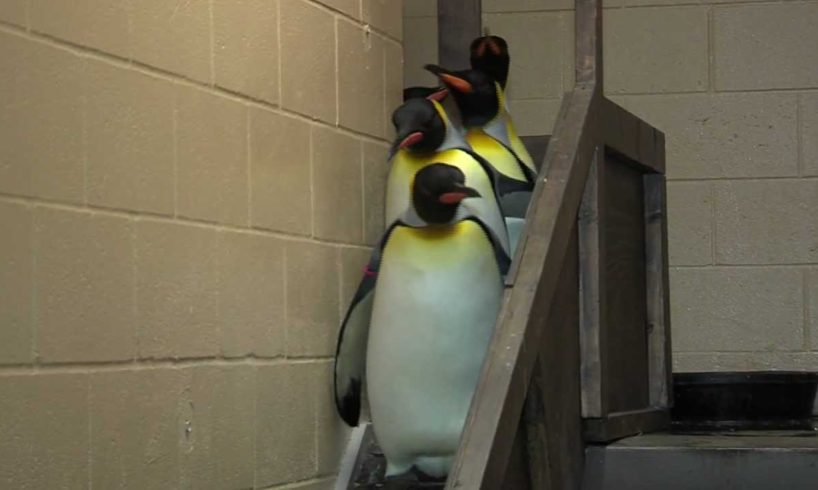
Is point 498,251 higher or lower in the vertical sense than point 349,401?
higher

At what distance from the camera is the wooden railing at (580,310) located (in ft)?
8.72

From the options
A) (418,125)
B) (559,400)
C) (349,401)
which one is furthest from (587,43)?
(349,401)

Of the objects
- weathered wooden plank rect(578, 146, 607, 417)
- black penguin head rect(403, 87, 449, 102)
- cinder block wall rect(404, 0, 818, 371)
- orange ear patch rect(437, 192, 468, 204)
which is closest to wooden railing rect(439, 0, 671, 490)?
weathered wooden plank rect(578, 146, 607, 417)

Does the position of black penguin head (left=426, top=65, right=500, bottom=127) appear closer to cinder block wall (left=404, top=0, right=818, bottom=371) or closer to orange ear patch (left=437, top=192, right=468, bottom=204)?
orange ear patch (left=437, top=192, right=468, bottom=204)

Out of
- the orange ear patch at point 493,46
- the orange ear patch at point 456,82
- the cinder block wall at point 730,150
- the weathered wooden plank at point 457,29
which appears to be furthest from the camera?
the cinder block wall at point 730,150

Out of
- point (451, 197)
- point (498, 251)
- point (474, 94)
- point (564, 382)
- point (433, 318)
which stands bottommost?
point (564, 382)

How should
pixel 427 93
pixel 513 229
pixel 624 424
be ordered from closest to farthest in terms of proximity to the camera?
pixel 624 424 < pixel 513 229 < pixel 427 93

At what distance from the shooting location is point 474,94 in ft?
12.0

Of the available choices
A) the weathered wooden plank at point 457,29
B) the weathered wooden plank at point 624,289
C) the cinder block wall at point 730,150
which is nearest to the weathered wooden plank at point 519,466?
the weathered wooden plank at point 624,289

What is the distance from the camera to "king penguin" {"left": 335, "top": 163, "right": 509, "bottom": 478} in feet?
10.4

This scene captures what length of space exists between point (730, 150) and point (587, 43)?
144cm

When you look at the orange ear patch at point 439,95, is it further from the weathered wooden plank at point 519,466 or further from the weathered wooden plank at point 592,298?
the weathered wooden plank at point 519,466

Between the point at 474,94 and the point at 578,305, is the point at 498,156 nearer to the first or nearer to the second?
the point at 474,94

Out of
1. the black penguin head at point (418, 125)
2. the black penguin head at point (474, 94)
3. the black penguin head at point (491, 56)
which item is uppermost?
the black penguin head at point (491, 56)
